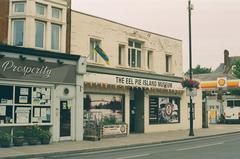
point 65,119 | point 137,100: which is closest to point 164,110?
point 137,100

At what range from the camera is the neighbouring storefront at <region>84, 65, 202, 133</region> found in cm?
2546

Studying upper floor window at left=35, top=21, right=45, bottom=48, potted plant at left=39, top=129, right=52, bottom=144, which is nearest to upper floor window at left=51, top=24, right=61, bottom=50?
upper floor window at left=35, top=21, right=45, bottom=48

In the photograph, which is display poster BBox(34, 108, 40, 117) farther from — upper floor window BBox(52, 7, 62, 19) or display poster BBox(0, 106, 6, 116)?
upper floor window BBox(52, 7, 62, 19)

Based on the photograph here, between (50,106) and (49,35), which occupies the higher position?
(49,35)

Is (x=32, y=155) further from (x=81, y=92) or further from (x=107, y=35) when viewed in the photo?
(x=107, y=35)

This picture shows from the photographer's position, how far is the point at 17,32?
73.2 ft

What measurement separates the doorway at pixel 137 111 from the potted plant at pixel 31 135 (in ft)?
37.1

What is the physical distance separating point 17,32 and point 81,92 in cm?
516

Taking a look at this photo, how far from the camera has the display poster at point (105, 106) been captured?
25.4 metres

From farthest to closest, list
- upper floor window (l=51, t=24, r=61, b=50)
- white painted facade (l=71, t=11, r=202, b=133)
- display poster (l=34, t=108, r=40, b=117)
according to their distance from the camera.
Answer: white painted facade (l=71, t=11, r=202, b=133) < upper floor window (l=51, t=24, r=61, b=50) < display poster (l=34, t=108, r=40, b=117)

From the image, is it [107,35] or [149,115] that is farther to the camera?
[149,115]

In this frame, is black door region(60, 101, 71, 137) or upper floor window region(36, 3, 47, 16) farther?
upper floor window region(36, 3, 47, 16)

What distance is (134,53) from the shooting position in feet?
99.3

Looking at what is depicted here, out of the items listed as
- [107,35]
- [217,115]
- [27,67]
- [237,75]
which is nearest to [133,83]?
[107,35]
